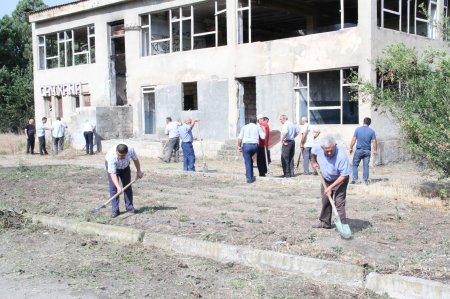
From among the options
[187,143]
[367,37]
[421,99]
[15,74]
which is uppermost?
[15,74]

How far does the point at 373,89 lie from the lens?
10.7 m

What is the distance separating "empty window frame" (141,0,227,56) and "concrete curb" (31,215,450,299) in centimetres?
1605

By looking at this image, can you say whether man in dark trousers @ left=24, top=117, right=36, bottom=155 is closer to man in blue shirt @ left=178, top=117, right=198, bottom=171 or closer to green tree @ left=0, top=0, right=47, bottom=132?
man in blue shirt @ left=178, top=117, right=198, bottom=171

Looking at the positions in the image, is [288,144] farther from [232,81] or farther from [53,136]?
[53,136]

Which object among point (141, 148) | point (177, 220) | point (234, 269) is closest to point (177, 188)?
point (177, 220)

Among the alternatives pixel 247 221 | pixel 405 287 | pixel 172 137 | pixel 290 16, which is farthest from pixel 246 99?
pixel 405 287

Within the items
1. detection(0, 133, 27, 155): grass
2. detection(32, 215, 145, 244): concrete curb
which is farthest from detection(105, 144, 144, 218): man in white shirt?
detection(0, 133, 27, 155): grass

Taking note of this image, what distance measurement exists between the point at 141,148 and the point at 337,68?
29.1 feet

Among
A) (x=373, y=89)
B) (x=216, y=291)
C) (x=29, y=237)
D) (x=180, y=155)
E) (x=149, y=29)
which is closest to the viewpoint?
(x=216, y=291)

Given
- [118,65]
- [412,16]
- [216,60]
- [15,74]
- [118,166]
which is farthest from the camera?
[15,74]

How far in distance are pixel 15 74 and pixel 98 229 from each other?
36019 mm

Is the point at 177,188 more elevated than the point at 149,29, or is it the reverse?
the point at 149,29

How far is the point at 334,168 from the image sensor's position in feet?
24.8

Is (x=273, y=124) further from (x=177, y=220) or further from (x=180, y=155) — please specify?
(x=177, y=220)
